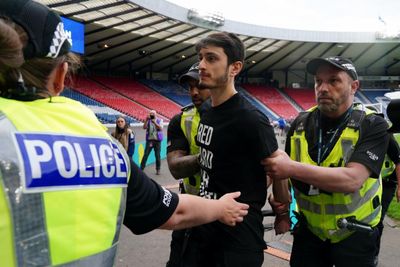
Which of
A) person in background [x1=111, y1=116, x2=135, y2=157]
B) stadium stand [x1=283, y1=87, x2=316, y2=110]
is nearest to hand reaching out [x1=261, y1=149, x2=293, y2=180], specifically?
person in background [x1=111, y1=116, x2=135, y2=157]

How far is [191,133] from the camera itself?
2.99 m

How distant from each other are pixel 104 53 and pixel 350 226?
1106 inches

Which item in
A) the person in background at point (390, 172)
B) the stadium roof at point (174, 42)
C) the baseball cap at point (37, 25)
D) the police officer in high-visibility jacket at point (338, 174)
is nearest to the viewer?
the baseball cap at point (37, 25)

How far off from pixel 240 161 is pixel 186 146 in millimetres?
1113

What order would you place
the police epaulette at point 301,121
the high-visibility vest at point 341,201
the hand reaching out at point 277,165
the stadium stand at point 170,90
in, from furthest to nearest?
the stadium stand at point 170,90 < the police epaulette at point 301,121 < the high-visibility vest at point 341,201 < the hand reaching out at point 277,165

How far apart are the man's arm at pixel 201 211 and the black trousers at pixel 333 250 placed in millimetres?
876

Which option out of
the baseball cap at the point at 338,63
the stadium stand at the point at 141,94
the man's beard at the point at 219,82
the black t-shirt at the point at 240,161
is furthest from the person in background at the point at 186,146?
the stadium stand at the point at 141,94

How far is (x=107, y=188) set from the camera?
1057 mm

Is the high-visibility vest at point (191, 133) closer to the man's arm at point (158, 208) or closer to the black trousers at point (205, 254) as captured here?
the black trousers at point (205, 254)

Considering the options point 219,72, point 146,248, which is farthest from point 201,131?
point 146,248

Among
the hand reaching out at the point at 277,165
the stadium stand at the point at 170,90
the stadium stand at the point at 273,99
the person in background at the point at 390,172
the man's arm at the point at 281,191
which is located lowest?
the stadium stand at the point at 273,99

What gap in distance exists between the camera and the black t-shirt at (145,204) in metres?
1.23

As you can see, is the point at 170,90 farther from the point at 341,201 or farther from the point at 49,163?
the point at 49,163

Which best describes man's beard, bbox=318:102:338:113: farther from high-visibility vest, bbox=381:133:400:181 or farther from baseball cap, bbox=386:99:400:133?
high-visibility vest, bbox=381:133:400:181
